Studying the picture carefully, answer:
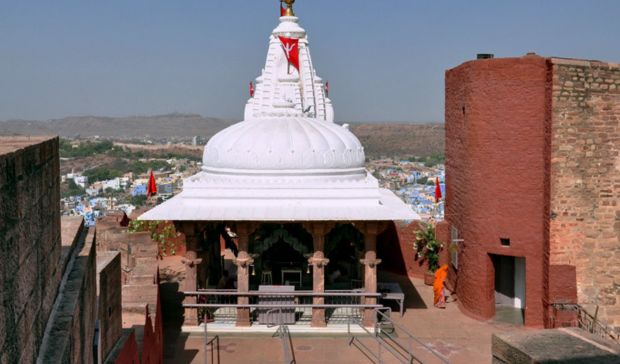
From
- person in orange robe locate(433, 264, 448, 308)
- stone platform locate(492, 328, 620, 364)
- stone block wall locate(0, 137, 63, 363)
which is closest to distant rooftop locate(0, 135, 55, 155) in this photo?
stone block wall locate(0, 137, 63, 363)

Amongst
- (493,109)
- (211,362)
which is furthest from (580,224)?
(211,362)

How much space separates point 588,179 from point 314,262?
222 inches

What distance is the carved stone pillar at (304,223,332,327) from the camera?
44.1 feet

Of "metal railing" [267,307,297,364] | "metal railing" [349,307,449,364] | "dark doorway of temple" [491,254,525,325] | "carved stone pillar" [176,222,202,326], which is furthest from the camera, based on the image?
"dark doorway of temple" [491,254,525,325]

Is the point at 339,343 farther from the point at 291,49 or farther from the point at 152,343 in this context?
the point at 291,49

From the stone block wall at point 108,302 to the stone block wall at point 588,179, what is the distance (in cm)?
854

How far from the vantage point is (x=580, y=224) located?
13.6 m

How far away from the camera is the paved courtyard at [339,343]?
485 inches

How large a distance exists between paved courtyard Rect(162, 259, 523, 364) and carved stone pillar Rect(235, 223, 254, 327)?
0.41m

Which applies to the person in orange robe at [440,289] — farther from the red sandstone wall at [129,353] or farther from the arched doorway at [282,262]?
the red sandstone wall at [129,353]

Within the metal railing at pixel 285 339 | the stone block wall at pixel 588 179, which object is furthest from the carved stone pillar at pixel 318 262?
the stone block wall at pixel 588 179

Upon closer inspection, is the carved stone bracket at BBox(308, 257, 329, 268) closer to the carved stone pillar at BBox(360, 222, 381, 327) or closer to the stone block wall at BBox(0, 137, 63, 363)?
the carved stone pillar at BBox(360, 222, 381, 327)

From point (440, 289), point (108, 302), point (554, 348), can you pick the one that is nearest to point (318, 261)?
point (440, 289)

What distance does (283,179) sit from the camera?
46.1 ft
